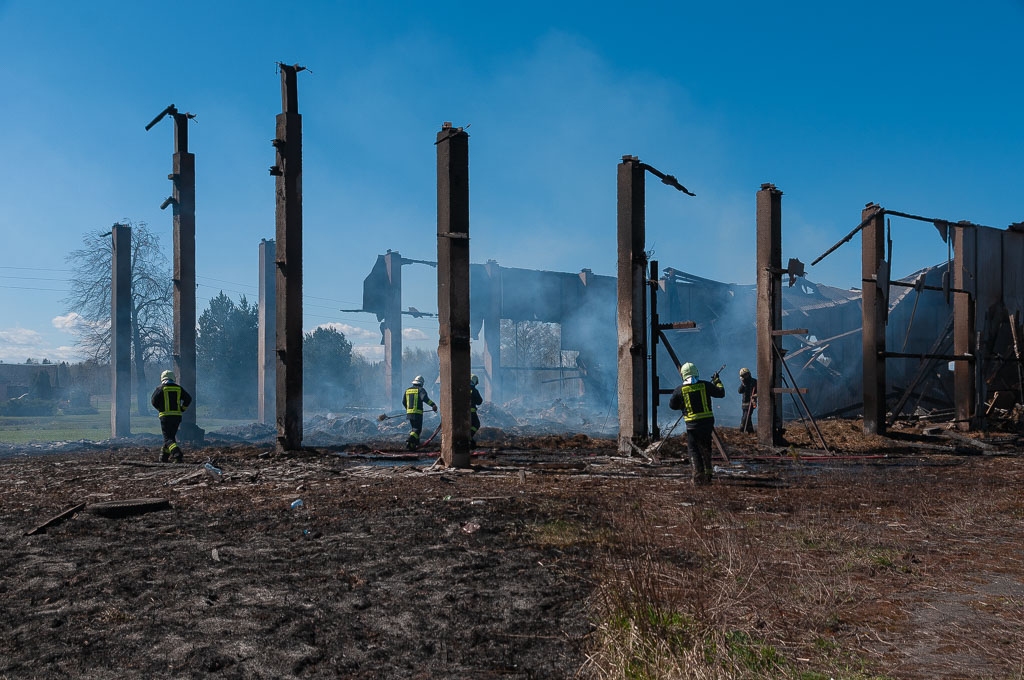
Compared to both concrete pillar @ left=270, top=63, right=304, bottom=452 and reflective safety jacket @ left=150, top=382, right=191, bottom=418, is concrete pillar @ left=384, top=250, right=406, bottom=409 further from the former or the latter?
reflective safety jacket @ left=150, top=382, right=191, bottom=418

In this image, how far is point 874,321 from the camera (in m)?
15.9

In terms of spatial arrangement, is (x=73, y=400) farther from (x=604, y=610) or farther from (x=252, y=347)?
(x=604, y=610)

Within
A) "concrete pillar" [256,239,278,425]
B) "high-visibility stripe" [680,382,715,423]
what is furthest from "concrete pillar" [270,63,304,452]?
"concrete pillar" [256,239,278,425]

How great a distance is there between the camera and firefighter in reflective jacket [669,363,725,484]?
968cm

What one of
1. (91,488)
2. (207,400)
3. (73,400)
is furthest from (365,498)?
(207,400)

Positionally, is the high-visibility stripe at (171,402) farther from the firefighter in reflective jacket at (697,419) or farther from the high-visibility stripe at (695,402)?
the high-visibility stripe at (695,402)

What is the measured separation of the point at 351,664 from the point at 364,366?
5999 centimetres

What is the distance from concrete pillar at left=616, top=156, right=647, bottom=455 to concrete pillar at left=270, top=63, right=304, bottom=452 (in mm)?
5992

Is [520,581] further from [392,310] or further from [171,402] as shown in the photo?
[392,310]

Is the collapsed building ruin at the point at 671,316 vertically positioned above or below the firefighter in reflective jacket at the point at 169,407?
above

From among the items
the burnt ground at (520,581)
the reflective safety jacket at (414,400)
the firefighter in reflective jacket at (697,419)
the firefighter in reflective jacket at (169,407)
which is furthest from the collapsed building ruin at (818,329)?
the firefighter in reflective jacket at (169,407)

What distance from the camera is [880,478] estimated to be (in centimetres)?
1005

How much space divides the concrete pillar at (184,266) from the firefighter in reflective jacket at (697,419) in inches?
505

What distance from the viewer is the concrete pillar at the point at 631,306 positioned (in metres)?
13.1
